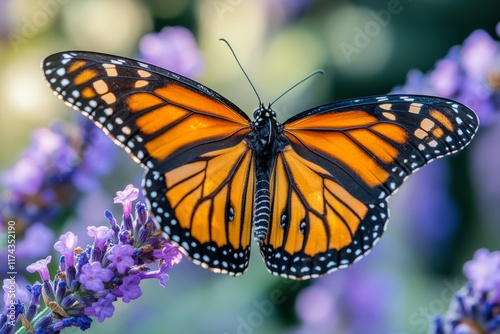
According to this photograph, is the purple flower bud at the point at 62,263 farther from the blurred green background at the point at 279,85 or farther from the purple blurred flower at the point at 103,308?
the blurred green background at the point at 279,85

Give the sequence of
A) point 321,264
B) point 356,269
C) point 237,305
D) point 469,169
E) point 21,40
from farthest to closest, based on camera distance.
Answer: point 469,169 < point 21,40 < point 356,269 < point 237,305 < point 321,264

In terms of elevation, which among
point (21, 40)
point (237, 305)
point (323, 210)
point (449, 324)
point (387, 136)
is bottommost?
point (237, 305)

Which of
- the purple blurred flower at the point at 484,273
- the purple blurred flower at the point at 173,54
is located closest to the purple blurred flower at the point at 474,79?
the purple blurred flower at the point at 484,273

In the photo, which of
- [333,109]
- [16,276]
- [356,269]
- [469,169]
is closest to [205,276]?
[356,269]

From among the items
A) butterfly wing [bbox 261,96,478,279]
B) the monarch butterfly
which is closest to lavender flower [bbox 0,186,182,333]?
the monarch butterfly

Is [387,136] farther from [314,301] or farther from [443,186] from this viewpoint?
[443,186]
